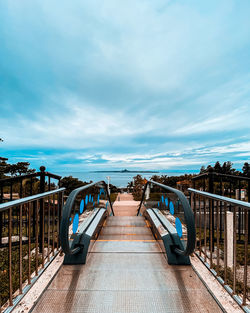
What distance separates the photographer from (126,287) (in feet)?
6.17

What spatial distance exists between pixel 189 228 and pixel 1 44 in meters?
12.2

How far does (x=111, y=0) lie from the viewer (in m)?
6.06

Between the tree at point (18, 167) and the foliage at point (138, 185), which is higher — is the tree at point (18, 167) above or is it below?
above

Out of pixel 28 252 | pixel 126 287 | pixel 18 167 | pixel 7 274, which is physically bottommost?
pixel 7 274

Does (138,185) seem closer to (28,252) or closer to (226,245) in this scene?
(226,245)

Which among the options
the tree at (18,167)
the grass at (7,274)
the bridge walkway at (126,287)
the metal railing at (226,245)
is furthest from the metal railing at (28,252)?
the tree at (18,167)

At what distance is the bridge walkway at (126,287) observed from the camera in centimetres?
161

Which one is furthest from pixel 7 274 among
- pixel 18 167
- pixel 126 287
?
pixel 18 167

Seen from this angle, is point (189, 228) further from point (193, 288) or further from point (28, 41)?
point (28, 41)

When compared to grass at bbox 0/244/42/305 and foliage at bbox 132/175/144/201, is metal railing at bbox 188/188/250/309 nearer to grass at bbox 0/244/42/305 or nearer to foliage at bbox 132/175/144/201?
grass at bbox 0/244/42/305

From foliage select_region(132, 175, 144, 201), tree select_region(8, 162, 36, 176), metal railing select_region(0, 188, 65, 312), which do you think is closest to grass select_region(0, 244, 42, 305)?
metal railing select_region(0, 188, 65, 312)

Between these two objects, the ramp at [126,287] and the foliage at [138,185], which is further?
the foliage at [138,185]

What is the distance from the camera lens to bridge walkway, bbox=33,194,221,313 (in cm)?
161

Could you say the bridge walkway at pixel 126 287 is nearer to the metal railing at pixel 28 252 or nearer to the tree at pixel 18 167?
the metal railing at pixel 28 252
